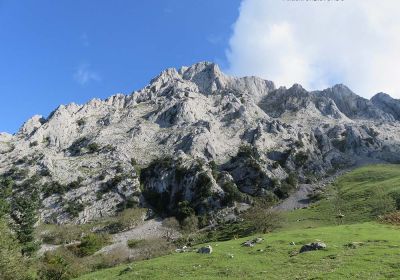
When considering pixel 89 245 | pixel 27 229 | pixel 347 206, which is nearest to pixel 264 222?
pixel 347 206

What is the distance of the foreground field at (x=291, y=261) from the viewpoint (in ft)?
137

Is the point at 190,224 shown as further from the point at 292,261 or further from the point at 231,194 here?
the point at 292,261

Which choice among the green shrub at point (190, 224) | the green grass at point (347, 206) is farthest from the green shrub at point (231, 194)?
the green grass at point (347, 206)

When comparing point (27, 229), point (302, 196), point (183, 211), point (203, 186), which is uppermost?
point (203, 186)

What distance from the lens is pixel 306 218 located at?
11600 centimetres

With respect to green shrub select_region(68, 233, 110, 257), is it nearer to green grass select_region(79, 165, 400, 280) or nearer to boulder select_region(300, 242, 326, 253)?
green grass select_region(79, 165, 400, 280)

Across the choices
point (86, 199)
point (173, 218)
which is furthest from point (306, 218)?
point (86, 199)

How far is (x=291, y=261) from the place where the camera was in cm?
5019

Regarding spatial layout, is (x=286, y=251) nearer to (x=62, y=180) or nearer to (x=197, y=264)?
(x=197, y=264)

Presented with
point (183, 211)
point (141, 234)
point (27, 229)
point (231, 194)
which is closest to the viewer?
point (27, 229)

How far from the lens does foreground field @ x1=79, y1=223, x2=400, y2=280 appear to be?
137 ft

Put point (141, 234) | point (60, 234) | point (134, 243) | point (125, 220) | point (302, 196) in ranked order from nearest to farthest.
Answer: point (134, 243) < point (60, 234) < point (141, 234) < point (125, 220) < point (302, 196)

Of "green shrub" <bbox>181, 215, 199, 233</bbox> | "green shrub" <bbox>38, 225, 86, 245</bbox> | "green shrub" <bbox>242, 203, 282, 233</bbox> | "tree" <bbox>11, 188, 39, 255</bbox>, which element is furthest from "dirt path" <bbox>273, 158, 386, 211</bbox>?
"tree" <bbox>11, 188, 39, 255</bbox>

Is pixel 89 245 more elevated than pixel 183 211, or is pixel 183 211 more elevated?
pixel 183 211
